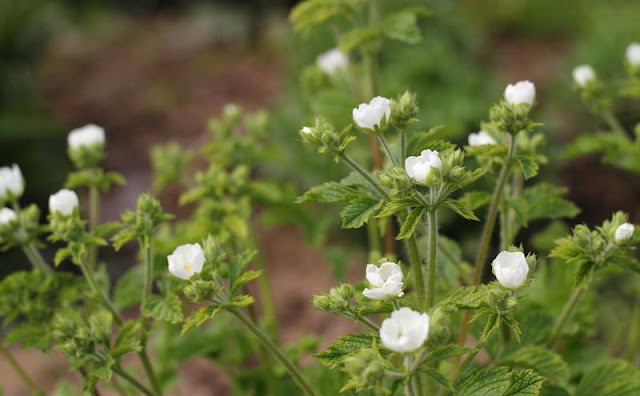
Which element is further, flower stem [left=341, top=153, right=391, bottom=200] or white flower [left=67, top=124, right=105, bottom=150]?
white flower [left=67, top=124, right=105, bottom=150]

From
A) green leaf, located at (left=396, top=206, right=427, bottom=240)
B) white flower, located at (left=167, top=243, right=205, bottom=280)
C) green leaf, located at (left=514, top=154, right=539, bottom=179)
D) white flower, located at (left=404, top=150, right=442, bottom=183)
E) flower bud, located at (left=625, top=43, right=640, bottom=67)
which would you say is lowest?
white flower, located at (left=167, top=243, right=205, bottom=280)

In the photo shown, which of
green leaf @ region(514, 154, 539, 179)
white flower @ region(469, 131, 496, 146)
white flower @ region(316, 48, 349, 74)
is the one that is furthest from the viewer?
white flower @ region(316, 48, 349, 74)

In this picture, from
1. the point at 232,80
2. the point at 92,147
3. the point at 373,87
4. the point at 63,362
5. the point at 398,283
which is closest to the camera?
the point at 398,283

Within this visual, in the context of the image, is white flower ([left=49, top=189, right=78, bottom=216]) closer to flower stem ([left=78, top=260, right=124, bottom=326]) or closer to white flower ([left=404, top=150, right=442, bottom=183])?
flower stem ([left=78, top=260, right=124, bottom=326])

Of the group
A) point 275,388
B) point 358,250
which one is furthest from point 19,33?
point 275,388

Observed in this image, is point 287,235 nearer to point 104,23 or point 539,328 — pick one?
point 539,328

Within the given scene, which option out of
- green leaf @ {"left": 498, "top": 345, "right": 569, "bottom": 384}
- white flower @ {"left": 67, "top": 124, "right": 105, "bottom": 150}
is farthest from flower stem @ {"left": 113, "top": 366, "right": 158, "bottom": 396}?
green leaf @ {"left": 498, "top": 345, "right": 569, "bottom": 384}
